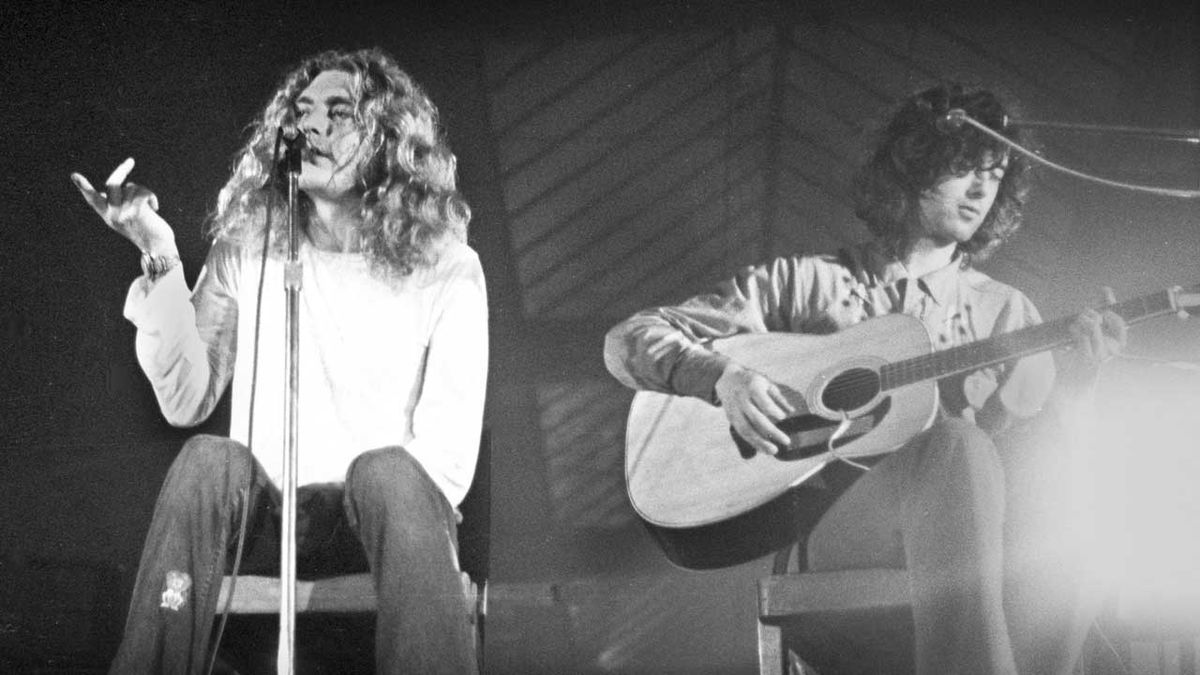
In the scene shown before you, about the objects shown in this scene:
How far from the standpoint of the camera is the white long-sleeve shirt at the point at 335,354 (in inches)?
A: 103

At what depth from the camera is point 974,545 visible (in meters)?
2.27

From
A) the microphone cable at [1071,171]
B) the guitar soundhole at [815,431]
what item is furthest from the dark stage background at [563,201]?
the guitar soundhole at [815,431]

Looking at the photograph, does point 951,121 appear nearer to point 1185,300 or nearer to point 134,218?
point 1185,300

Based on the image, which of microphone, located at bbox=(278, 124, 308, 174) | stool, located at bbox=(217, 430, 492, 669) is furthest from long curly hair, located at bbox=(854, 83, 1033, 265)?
microphone, located at bbox=(278, 124, 308, 174)

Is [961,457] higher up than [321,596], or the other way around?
[961,457]

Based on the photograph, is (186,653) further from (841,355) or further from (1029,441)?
(1029,441)

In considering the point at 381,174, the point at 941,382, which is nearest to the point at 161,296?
the point at 381,174

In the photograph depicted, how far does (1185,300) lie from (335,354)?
1666 millimetres

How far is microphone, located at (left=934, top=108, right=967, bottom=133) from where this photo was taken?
2871 millimetres

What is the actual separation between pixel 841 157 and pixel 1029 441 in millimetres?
771

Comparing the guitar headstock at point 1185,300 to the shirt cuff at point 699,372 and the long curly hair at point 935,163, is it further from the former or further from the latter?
the shirt cuff at point 699,372

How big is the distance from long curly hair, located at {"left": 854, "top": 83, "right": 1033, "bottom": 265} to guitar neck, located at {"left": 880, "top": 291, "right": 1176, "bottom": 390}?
28cm

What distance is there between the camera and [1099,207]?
2.93 metres

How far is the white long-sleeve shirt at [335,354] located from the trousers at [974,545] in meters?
0.78
